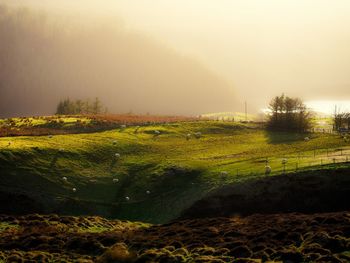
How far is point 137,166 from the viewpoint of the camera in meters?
90.4

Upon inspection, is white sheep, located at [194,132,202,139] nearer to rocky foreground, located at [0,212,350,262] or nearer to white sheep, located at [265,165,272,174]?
white sheep, located at [265,165,272,174]

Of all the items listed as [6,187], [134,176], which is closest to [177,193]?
[134,176]

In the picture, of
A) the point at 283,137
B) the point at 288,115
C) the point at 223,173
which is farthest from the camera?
the point at 288,115

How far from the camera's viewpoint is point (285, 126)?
133 meters

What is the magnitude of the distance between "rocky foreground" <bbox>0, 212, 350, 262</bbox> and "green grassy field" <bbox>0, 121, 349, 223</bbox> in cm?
1146

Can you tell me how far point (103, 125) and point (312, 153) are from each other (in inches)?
2223

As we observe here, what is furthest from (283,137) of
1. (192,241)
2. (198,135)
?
(192,241)

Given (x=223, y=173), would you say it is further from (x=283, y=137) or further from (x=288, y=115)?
(x=288, y=115)

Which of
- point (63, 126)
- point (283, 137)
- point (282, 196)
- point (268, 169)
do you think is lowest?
point (282, 196)

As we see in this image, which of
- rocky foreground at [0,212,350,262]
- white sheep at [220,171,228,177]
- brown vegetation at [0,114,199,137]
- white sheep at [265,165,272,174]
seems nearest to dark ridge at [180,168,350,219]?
white sheep at [265,165,272,174]

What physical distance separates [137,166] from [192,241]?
39168 mm

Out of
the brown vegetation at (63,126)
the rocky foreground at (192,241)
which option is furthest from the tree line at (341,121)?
the rocky foreground at (192,241)

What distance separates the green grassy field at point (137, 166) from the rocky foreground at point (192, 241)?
37.6 ft

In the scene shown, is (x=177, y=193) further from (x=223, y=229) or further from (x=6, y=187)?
(x=6, y=187)
